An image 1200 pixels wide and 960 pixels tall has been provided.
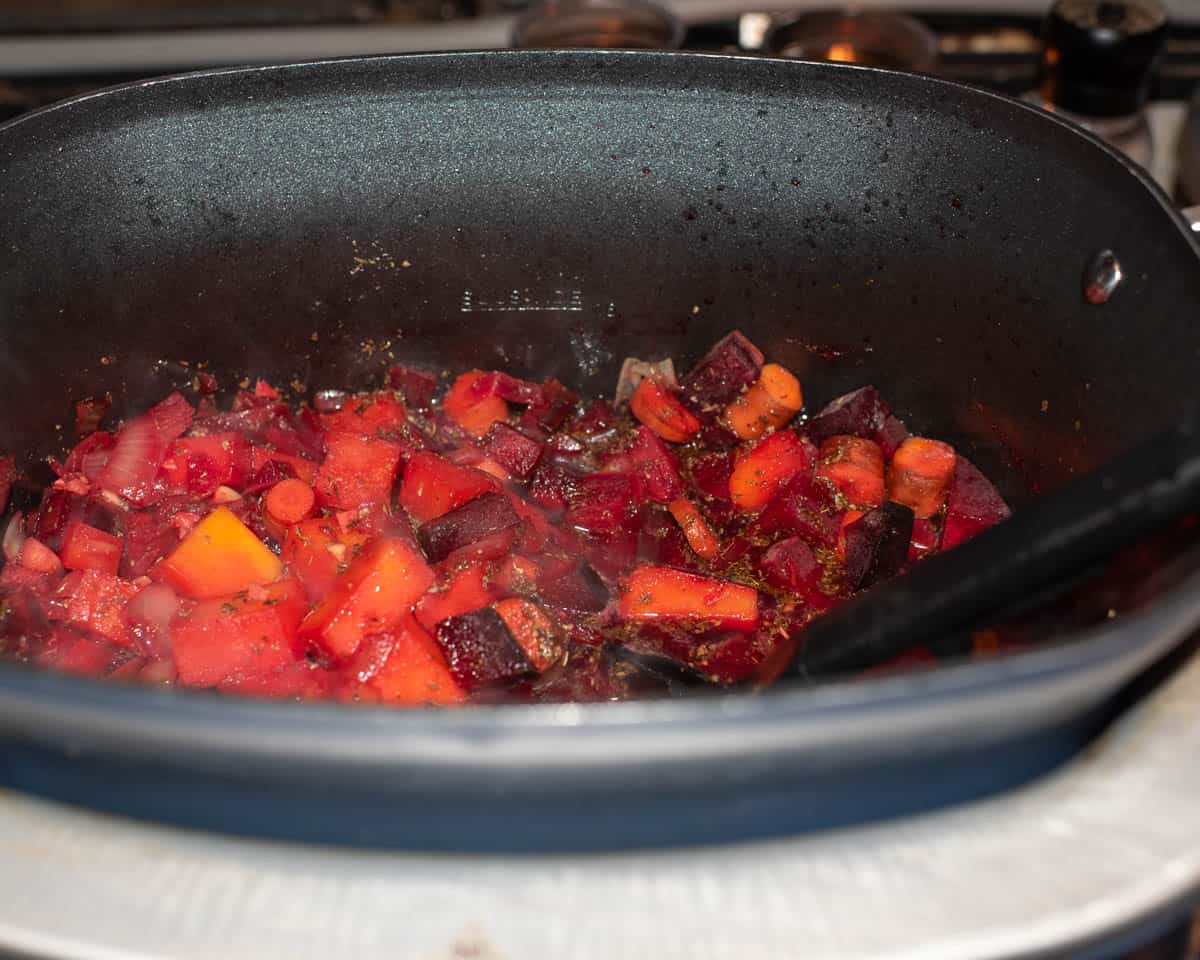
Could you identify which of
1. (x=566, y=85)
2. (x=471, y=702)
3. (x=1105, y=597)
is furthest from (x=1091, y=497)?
(x=566, y=85)

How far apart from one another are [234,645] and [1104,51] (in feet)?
6.55

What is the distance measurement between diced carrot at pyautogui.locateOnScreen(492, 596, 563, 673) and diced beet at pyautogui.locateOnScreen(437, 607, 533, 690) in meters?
0.04

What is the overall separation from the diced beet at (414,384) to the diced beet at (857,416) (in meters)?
0.64

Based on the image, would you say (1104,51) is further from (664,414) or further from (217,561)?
(217,561)

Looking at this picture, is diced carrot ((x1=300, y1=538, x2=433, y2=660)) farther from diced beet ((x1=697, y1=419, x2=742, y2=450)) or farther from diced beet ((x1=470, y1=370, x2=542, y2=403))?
diced beet ((x1=697, y1=419, x2=742, y2=450))

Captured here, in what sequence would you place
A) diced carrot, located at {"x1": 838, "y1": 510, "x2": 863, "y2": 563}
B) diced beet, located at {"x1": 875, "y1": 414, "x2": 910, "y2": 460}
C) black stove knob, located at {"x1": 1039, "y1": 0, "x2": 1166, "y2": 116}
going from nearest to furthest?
diced carrot, located at {"x1": 838, "y1": 510, "x2": 863, "y2": 563}, diced beet, located at {"x1": 875, "y1": 414, "x2": 910, "y2": 460}, black stove knob, located at {"x1": 1039, "y1": 0, "x2": 1166, "y2": 116}

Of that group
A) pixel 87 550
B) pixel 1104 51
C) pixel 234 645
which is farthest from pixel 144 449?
pixel 1104 51

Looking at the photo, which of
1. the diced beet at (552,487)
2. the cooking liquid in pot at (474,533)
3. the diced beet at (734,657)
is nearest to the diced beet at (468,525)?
the cooking liquid in pot at (474,533)

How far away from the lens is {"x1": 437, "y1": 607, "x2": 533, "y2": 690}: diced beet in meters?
1.48

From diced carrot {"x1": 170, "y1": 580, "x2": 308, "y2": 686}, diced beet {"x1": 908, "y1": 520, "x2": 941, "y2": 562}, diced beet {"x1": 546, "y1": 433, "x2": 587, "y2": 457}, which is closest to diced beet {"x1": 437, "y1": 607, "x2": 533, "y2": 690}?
diced carrot {"x1": 170, "y1": 580, "x2": 308, "y2": 686}

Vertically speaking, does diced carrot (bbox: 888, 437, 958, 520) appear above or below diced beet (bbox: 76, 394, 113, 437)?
below

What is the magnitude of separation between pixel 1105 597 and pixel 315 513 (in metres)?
1.11

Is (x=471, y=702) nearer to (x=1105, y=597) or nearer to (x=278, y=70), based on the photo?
(x=1105, y=597)

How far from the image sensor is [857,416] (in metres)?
1.82
